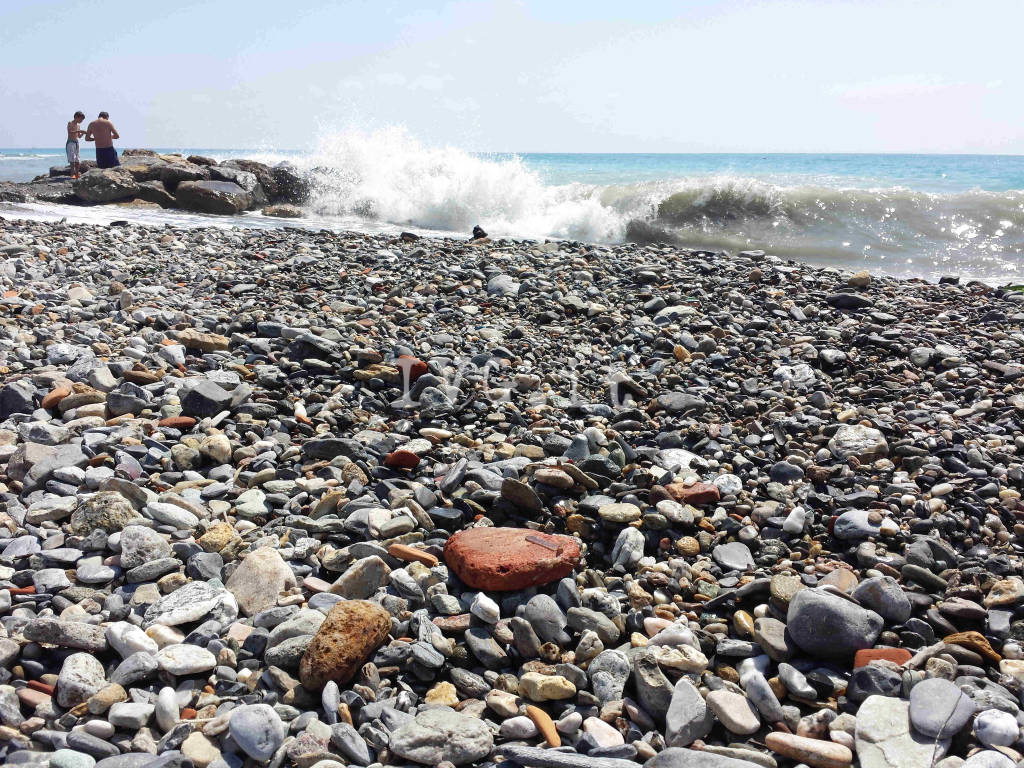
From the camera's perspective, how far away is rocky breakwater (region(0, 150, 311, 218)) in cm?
1466

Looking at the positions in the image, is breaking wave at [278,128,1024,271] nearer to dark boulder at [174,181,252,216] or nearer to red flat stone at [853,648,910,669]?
dark boulder at [174,181,252,216]

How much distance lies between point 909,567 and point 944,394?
6.44ft

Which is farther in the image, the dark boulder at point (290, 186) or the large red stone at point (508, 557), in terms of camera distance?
the dark boulder at point (290, 186)

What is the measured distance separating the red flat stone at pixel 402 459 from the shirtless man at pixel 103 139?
1589 centimetres

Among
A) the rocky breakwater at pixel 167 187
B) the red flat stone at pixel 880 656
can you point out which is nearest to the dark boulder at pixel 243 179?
the rocky breakwater at pixel 167 187

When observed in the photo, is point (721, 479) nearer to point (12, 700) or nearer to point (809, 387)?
point (809, 387)

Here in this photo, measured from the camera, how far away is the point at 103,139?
15695mm

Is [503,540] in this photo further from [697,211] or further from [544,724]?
[697,211]

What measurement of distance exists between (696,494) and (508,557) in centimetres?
91

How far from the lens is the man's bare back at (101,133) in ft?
51.5

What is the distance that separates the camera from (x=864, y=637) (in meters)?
2.06

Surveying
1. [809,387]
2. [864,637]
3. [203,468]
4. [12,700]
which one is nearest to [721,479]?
[864,637]

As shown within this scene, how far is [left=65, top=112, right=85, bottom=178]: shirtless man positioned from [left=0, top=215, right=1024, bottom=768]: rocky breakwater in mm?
12675

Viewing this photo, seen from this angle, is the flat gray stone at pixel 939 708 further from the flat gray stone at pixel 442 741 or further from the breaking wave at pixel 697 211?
the breaking wave at pixel 697 211
